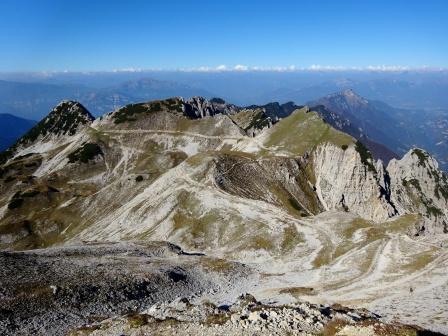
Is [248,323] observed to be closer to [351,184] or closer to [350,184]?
[350,184]

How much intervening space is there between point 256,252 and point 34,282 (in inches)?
1899

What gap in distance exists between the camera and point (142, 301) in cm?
5659

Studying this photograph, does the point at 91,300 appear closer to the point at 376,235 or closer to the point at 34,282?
the point at 34,282

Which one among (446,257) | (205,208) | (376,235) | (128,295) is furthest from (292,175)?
(128,295)

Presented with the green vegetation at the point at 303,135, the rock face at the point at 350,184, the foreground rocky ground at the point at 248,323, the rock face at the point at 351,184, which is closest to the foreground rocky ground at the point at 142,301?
the foreground rocky ground at the point at 248,323

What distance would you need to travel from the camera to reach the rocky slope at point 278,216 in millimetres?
68812

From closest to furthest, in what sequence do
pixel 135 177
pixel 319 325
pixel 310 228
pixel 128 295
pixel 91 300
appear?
1. pixel 319 325
2. pixel 91 300
3. pixel 128 295
4. pixel 310 228
5. pixel 135 177

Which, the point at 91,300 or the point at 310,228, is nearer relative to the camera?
the point at 91,300

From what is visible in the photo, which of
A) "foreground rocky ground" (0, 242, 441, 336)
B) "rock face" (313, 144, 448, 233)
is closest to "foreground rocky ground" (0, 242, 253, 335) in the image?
"foreground rocky ground" (0, 242, 441, 336)

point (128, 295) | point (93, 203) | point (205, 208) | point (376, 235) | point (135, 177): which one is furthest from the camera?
point (135, 177)

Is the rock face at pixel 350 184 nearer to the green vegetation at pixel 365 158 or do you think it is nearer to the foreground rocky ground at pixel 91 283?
the green vegetation at pixel 365 158

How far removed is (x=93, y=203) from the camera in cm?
15525

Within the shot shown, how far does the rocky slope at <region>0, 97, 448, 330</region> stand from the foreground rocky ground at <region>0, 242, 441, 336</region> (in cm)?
632

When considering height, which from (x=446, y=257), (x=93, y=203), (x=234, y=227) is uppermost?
(x=446, y=257)
